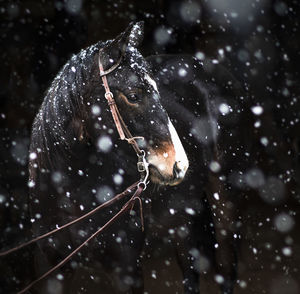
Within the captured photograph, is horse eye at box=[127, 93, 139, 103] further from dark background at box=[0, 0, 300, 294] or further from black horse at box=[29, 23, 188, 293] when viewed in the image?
dark background at box=[0, 0, 300, 294]

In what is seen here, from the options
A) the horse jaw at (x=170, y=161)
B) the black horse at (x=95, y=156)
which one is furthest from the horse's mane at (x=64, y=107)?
the horse jaw at (x=170, y=161)

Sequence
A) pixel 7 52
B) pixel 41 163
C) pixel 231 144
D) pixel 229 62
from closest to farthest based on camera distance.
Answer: pixel 41 163 → pixel 231 144 → pixel 7 52 → pixel 229 62

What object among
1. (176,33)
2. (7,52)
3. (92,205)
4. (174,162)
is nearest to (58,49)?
(7,52)

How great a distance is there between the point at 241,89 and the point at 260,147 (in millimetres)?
342

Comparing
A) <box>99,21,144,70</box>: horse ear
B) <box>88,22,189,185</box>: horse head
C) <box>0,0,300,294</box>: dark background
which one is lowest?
<box>0,0,300,294</box>: dark background

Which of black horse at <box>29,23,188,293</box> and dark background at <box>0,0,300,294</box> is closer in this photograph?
black horse at <box>29,23,188,293</box>

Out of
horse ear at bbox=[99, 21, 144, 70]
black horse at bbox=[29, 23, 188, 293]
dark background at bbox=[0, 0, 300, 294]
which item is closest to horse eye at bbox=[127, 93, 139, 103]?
black horse at bbox=[29, 23, 188, 293]

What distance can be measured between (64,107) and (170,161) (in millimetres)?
400

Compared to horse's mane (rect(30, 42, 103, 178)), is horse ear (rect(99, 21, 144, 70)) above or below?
above

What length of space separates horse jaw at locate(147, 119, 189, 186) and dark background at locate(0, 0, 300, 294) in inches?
41.1

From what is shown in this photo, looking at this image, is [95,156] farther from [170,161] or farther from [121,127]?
[170,161]

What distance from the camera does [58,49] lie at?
8.09ft

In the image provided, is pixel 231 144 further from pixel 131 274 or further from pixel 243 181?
pixel 131 274

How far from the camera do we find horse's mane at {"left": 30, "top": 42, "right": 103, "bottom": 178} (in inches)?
59.6
